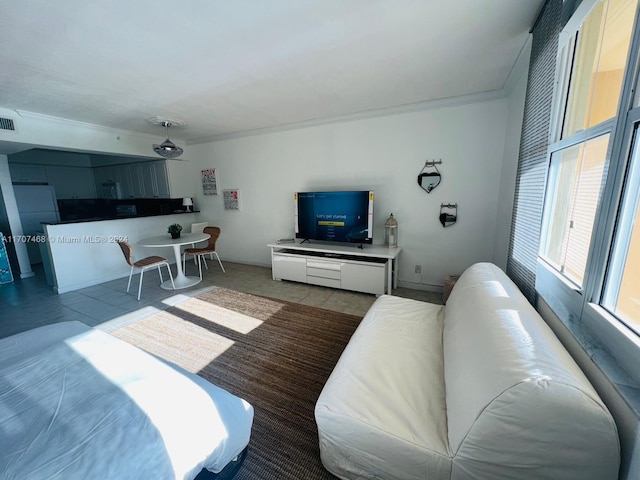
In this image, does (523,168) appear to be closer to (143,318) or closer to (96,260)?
(143,318)

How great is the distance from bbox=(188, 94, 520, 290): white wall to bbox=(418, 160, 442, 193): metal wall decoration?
0.06 meters

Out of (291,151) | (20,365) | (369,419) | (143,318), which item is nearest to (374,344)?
(369,419)

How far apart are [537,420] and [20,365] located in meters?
2.17

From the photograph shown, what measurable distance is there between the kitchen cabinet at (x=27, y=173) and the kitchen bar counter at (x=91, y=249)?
3779 mm

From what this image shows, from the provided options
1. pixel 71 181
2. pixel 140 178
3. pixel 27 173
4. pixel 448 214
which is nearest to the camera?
pixel 448 214

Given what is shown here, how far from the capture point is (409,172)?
3.37 meters

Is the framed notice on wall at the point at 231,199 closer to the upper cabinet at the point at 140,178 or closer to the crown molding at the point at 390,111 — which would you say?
the crown molding at the point at 390,111

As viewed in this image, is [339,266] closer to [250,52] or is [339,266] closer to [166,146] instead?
[250,52]

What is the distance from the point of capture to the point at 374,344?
1571 millimetres

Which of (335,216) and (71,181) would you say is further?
(71,181)

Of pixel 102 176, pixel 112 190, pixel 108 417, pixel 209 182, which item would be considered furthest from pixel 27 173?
pixel 108 417

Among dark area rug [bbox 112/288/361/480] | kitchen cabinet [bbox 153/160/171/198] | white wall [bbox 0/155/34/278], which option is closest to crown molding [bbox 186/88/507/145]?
kitchen cabinet [bbox 153/160/171/198]

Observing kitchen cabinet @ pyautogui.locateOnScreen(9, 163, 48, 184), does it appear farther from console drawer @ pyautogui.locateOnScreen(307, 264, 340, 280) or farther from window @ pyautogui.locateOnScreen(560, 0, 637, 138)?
window @ pyautogui.locateOnScreen(560, 0, 637, 138)

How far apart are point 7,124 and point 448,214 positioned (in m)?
5.60
